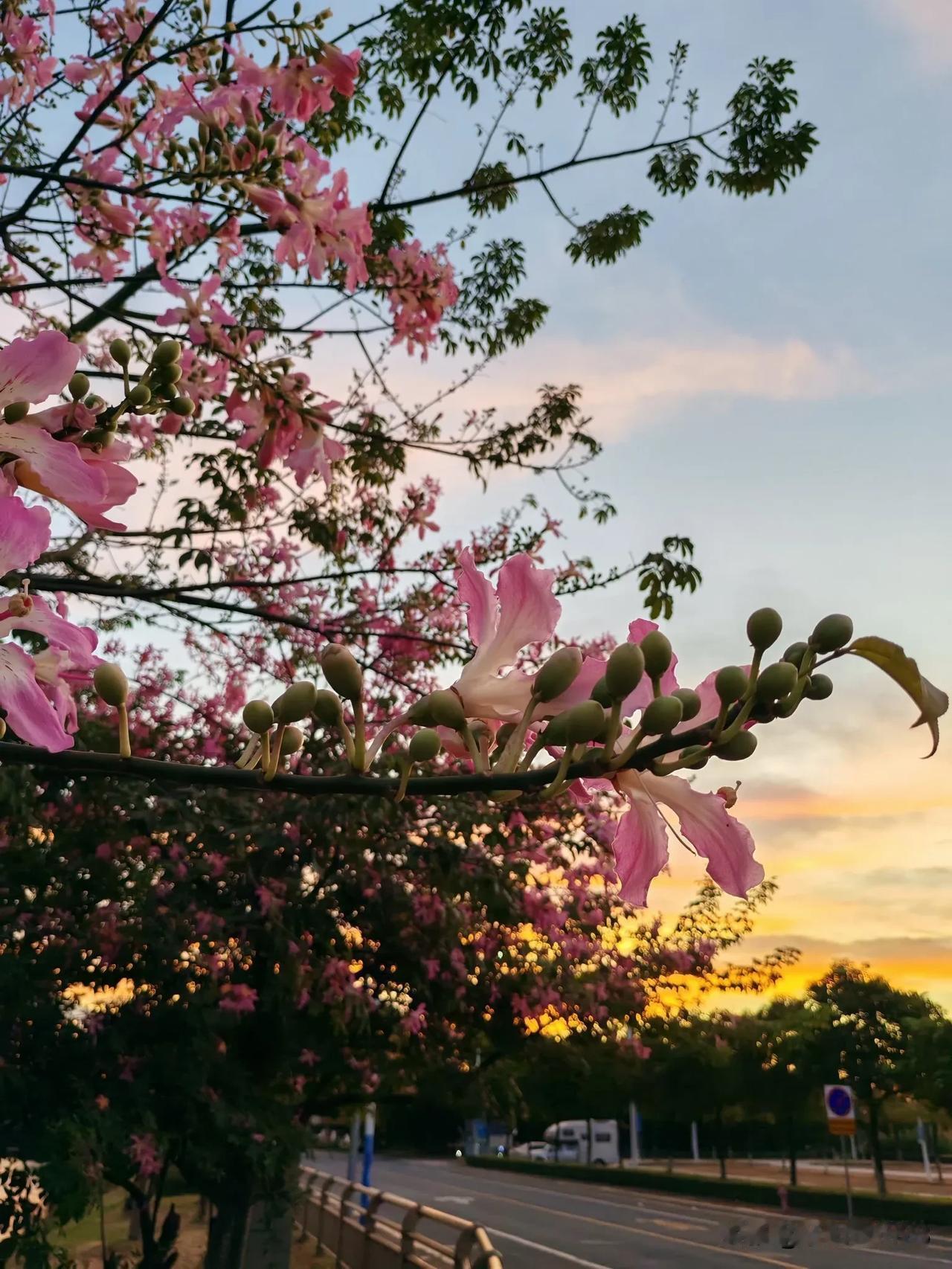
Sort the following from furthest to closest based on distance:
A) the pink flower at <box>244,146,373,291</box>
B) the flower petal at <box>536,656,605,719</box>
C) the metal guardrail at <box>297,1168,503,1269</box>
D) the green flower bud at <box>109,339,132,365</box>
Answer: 1. the metal guardrail at <box>297,1168,503,1269</box>
2. the pink flower at <box>244,146,373,291</box>
3. the green flower bud at <box>109,339,132,365</box>
4. the flower petal at <box>536,656,605,719</box>

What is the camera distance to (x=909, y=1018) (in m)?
30.0

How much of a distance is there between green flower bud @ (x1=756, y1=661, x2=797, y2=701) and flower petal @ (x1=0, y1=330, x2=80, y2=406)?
75 cm

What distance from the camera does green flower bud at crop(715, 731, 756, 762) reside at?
0.83 metres

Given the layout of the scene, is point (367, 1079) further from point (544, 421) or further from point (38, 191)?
point (38, 191)

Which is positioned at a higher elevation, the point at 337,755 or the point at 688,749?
the point at 337,755

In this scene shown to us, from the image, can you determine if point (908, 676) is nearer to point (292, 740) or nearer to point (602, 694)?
point (602, 694)

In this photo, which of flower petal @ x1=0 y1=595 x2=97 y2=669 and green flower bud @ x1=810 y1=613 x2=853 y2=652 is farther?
flower petal @ x1=0 y1=595 x2=97 y2=669

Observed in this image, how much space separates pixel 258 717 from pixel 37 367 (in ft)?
1.58

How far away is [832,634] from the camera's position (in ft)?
2.72

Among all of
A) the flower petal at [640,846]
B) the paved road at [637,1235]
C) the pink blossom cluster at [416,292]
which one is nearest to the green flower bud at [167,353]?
the flower petal at [640,846]

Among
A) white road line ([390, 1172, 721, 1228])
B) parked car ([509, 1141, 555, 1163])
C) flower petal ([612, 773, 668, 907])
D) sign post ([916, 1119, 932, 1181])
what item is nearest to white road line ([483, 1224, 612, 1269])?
white road line ([390, 1172, 721, 1228])

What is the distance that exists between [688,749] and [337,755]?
6.73 m

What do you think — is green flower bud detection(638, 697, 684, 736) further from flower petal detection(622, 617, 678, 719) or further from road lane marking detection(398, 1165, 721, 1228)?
road lane marking detection(398, 1165, 721, 1228)

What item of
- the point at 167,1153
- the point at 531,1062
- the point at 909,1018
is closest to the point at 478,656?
the point at 167,1153
